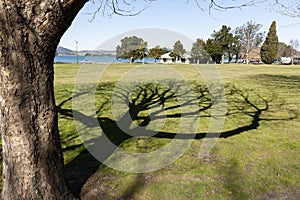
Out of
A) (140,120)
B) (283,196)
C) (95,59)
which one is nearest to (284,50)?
(95,59)

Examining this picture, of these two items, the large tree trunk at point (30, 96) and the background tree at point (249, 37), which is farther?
the background tree at point (249, 37)

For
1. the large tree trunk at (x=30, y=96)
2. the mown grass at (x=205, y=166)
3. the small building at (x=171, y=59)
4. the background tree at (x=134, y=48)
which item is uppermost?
the background tree at (x=134, y=48)

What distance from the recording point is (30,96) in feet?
6.37

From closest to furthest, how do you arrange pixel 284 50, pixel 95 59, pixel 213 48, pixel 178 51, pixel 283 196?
pixel 283 196
pixel 95 59
pixel 213 48
pixel 178 51
pixel 284 50

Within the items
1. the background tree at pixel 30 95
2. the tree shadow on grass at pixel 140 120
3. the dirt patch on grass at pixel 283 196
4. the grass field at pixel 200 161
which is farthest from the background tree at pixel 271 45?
the background tree at pixel 30 95

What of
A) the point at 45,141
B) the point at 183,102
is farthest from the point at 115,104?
the point at 45,141

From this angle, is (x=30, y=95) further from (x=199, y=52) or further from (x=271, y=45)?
(x=199, y=52)

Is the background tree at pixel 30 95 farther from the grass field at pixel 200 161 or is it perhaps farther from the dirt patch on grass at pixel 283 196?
the dirt patch on grass at pixel 283 196

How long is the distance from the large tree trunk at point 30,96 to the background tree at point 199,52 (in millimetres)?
58221

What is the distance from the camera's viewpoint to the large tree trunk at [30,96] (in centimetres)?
177

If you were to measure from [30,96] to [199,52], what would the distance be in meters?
60.4

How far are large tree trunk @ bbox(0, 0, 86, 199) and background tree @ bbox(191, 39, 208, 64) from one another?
5822 centimetres

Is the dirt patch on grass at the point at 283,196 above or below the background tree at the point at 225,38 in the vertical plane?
below

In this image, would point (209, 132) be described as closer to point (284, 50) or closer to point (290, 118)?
point (290, 118)
